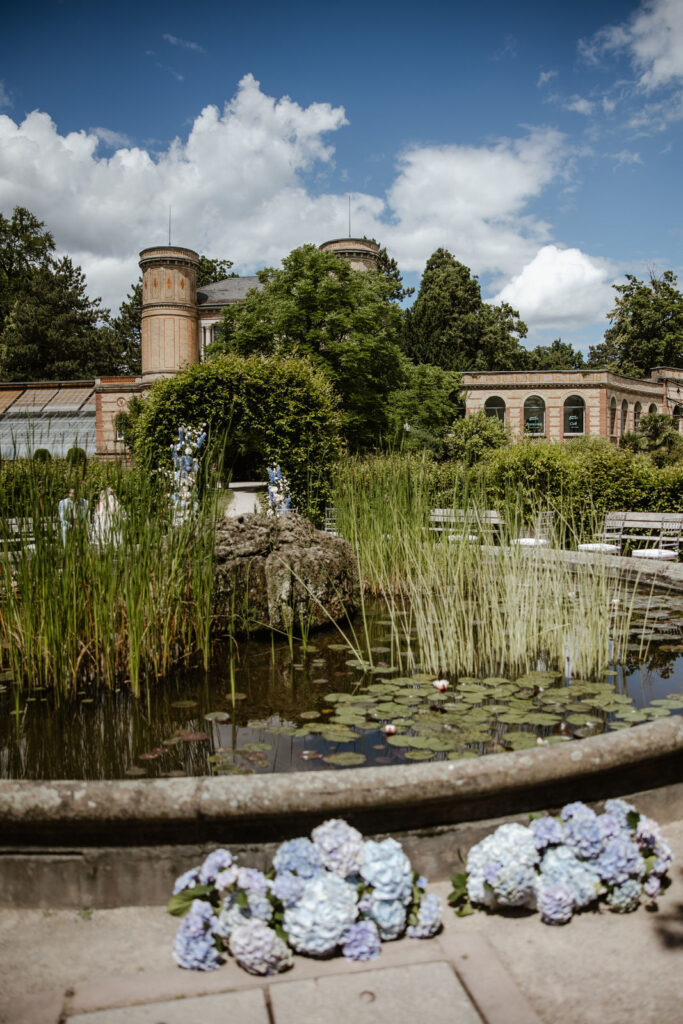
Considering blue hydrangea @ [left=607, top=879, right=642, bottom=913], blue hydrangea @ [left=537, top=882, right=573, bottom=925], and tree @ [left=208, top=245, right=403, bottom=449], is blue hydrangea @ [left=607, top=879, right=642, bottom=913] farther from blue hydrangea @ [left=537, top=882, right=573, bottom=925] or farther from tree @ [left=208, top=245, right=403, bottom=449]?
tree @ [left=208, top=245, right=403, bottom=449]

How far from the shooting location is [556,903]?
188 cm

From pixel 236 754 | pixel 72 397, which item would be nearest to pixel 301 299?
pixel 72 397

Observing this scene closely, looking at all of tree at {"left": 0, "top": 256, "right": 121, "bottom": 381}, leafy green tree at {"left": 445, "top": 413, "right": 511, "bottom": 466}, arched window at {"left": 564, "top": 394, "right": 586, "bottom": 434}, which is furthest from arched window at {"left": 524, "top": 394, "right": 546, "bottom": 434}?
tree at {"left": 0, "top": 256, "right": 121, "bottom": 381}

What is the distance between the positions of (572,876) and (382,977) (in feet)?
1.86

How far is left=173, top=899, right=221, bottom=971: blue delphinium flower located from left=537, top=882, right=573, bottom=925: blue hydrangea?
2.69 feet

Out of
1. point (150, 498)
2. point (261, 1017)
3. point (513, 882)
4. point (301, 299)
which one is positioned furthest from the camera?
point (301, 299)

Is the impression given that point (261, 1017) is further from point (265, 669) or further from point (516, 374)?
point (516, 374)

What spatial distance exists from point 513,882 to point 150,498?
2.38 meters

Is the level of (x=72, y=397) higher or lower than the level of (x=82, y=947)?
higher

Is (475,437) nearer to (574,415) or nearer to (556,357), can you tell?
(574,415)

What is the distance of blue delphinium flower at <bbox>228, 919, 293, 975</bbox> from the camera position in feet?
5.58

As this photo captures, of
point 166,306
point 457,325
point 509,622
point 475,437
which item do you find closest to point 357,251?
point 457,325

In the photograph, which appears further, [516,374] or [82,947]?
[516,374]

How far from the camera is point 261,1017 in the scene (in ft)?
5.13
